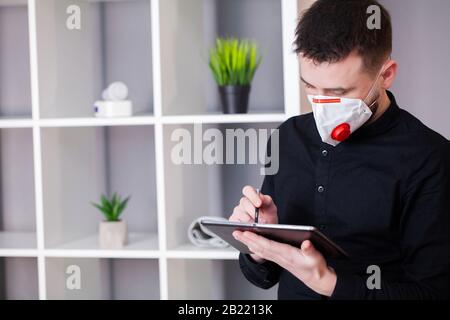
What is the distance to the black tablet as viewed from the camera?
133 cm

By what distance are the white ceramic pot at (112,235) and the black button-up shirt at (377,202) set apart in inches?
29.9

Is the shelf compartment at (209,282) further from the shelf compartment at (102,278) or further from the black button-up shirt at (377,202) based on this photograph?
the black button-up shirt at (377,202)

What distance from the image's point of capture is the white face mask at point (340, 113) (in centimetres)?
147

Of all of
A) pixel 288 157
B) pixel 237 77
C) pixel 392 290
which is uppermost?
pixel 237 77

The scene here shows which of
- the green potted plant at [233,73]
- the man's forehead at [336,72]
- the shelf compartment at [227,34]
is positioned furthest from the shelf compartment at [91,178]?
the man's forehead at [336,72]

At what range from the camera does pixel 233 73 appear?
224 centimetres

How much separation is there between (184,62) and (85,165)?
1.68 ft

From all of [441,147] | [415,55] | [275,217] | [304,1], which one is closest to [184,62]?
[304,1]

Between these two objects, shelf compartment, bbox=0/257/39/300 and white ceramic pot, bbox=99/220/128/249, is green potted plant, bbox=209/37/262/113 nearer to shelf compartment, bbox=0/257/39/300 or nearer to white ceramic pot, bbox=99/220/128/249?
white ceramic pot, bbox=99/220/128/249

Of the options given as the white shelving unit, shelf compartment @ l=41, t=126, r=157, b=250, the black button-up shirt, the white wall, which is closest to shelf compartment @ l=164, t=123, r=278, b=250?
the white shelving unit

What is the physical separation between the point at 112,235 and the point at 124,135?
1.47ft

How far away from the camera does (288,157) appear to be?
163 cm
